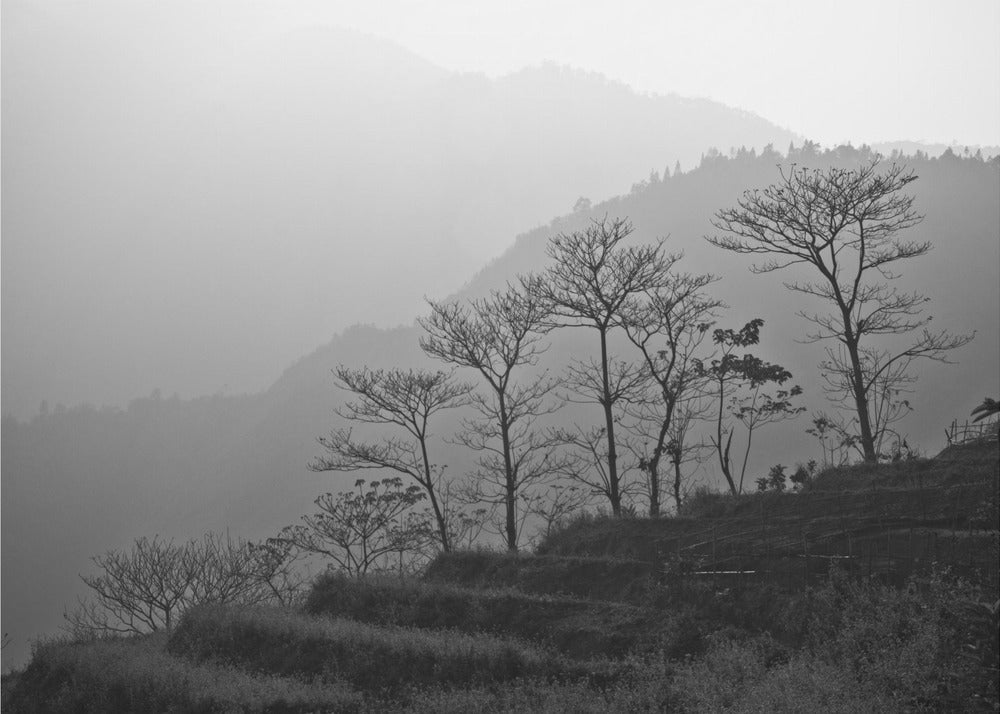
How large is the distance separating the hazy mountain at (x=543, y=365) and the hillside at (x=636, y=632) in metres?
62.0

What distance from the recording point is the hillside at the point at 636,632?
10375 millimetres

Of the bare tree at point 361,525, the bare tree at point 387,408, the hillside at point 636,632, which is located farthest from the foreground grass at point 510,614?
the bare tree at point 361,525

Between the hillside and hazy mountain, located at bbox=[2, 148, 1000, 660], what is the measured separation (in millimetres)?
61960

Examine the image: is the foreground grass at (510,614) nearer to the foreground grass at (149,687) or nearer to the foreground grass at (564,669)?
the foreground grass at (564,669)

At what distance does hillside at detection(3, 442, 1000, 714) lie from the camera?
34.0 ft

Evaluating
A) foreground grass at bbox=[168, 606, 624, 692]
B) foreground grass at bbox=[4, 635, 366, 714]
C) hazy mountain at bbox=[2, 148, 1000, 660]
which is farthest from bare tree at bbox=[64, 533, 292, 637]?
hazy mountain at bbox=[2, 148, 1000, 660]

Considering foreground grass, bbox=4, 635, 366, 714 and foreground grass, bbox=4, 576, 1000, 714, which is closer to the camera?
foreground grass, bbox=4, 576, 1000, 714

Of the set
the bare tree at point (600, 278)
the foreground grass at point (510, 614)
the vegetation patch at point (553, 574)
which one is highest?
the bare tree at point (600, 278)

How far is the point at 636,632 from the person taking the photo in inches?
557

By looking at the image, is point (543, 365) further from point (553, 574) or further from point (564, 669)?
point (564, 669)

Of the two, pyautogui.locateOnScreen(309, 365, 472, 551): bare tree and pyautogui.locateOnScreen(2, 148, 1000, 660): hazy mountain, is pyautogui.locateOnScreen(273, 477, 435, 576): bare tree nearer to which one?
pyautogui.locateOnScreen(309, 365, 472, 551): bare tree

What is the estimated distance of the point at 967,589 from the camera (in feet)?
35.7

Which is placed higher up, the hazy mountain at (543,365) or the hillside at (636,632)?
the hazy mountain at (543,365)

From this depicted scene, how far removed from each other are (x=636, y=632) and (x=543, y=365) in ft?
381
